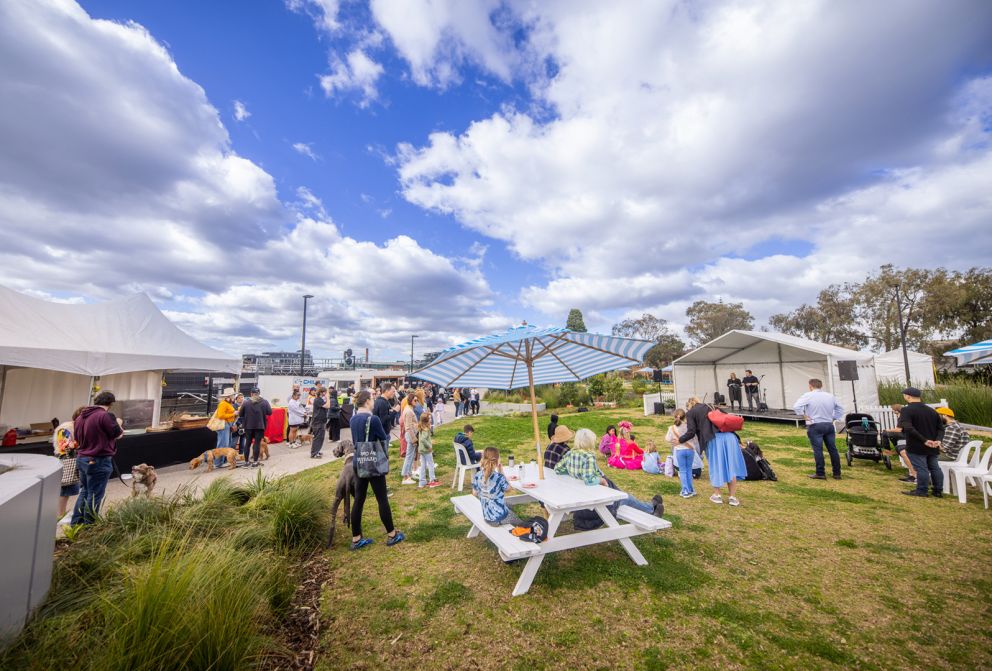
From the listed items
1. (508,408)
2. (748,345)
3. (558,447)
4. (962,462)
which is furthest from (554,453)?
(748,345)

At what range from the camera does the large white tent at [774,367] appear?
13.5m

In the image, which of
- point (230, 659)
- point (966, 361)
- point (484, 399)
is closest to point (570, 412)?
point (484, 399)

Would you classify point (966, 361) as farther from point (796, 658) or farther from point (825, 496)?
point (796, 658)

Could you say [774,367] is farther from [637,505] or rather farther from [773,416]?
[637,505]

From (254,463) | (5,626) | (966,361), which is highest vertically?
(966,361)

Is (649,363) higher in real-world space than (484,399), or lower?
higher

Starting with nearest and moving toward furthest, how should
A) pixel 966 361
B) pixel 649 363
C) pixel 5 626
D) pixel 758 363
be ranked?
pixel 5 626
pixel 966 361
pixel 758 363
pixel 649 363

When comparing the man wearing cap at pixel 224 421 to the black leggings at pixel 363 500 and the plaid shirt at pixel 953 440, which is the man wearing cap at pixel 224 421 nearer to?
the black leggings at pixel 363 500

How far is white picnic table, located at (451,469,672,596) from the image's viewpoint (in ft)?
11.1

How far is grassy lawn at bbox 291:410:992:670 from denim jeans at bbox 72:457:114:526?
3.03 meters

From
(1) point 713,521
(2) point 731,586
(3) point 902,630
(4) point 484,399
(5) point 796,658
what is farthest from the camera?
(4) point 484,399

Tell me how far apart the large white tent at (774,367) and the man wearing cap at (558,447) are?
1278 centimetres

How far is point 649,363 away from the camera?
160ft

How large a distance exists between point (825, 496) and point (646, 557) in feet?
13.0
